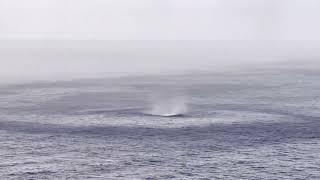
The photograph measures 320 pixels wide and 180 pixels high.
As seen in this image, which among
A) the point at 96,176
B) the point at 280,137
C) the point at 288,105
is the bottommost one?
the point at 96,176

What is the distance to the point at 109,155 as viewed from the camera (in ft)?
236

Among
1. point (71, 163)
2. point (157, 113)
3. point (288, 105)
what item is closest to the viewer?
point (71, 163)

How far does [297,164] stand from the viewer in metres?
69.2

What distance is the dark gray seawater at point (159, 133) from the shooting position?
2584 inches

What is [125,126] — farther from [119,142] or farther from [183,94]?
[183,94]

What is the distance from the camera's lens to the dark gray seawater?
65625mm

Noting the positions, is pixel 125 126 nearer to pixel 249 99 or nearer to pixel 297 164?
pixel 297 164

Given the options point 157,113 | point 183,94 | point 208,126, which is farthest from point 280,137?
point 183,94

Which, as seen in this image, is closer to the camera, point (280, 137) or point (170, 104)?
point (280, 137)

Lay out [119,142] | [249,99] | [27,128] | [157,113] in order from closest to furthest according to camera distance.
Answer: [119,142]
[27,128]
[157,113]
[249,99]

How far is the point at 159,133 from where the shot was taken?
87500mm

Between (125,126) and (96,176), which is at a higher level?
(125,126)

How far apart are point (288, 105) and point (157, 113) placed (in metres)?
29.4

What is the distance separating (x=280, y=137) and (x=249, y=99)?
45.3 meters
